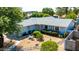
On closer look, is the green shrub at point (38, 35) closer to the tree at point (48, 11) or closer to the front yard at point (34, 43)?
the front yard at point (34, 43)

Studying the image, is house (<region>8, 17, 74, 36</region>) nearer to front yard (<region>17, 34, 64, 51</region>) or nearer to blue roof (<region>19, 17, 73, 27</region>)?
blue roof (<region>19, 17, 73, 27</region>)

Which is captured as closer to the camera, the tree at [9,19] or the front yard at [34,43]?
the tree at [9,19]

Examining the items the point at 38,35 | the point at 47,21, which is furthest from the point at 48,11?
the point at 38,35

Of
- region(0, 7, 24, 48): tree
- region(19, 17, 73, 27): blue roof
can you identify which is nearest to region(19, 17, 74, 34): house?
region(19, 17, 73, 27): blue roof

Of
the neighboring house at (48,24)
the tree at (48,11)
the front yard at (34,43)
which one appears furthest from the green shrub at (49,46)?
the tree at (48,11)

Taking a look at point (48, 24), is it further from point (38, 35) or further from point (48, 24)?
point (38, 35)
